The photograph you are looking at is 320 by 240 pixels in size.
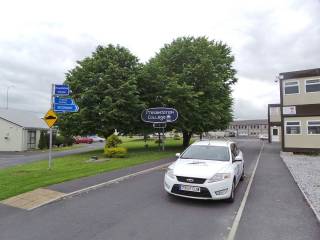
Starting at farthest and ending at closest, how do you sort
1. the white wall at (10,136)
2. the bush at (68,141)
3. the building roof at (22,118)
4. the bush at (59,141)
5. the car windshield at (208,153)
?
the bush at (68,141) → the bush at (59,141) → the building roof at (22,118) → the white wall at (10,136) → the car windshield at (208,153)

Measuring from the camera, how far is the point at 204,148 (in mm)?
10086

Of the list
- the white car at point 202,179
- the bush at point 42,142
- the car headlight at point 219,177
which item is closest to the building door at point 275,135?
the bush at point 42,142

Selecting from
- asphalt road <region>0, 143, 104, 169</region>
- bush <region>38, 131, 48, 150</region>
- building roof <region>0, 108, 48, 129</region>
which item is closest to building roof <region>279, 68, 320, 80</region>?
asphalt road <region>0, 143, 104, 169</region>

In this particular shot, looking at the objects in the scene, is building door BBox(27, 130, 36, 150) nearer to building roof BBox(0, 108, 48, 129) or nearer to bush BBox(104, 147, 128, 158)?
building roof BBox(0, 108, 48, 129)

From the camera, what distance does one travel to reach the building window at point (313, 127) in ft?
84.3

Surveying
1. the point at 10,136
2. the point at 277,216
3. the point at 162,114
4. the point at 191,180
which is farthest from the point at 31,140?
the point at 277,216

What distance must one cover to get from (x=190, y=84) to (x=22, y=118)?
25015 mm

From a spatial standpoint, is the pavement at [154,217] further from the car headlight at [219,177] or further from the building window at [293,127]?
the building window at [293,127]

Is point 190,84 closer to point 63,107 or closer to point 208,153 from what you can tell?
point 63,107

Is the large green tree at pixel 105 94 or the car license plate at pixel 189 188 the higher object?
the large green tree at pixel 105 94

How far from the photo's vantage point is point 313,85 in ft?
84.7

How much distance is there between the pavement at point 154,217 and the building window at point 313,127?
59.6 ft

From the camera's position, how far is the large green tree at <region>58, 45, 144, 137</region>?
2344 cm

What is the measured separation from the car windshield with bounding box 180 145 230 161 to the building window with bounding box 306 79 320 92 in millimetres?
Answer: 19367
